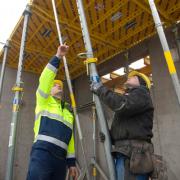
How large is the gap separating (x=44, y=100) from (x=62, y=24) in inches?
90.1

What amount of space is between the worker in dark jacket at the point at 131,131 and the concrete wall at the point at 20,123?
162 inches

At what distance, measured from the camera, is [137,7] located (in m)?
4.21

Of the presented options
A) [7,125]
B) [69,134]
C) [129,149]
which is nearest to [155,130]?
[69,134]

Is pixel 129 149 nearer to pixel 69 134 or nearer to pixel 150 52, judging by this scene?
pixel 69 134

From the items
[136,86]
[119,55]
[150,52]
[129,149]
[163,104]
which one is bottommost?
[129,149]

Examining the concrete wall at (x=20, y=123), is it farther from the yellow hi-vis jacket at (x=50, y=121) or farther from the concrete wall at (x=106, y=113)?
the yellow hi-vis jacket at (x=50, y=121)

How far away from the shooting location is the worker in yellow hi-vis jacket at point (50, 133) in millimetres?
2424

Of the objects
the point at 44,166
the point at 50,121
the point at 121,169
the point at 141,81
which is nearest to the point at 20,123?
the point at 50,121

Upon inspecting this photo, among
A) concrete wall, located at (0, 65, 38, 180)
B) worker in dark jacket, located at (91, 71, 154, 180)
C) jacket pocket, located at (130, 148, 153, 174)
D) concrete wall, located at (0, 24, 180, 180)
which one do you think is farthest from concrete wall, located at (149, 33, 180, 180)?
concrete wall, located at (0, 65, 38, 180)

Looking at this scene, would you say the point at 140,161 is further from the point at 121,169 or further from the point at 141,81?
the point at 141,81

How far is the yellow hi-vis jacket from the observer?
250 centimetres

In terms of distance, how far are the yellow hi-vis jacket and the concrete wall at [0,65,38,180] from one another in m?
3.30

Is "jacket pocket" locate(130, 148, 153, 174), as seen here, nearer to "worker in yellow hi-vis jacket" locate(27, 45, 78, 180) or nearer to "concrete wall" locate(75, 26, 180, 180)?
"worker in yellow hi-vis jacket" locate(27, 45, 78, 180)

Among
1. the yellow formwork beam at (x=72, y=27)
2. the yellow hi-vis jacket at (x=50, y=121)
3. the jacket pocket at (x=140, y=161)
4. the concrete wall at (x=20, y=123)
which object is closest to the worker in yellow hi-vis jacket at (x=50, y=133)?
the yellow hi-vis jacket at (x=50, y=121)
